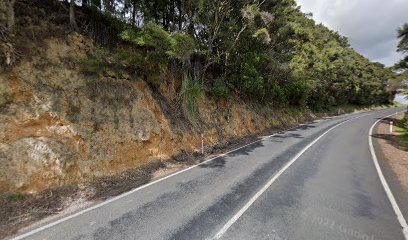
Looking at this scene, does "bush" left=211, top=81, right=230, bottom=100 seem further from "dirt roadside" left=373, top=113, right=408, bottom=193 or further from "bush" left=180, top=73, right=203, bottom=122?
"dirt roadside" left=373, top=113, right=408, bottom=193

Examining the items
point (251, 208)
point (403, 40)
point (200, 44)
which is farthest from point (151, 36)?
point (403, 40)

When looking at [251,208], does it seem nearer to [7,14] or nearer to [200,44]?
[7,14]

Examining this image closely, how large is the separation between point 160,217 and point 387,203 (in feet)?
18.6

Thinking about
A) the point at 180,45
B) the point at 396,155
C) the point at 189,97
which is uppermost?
the point at 180,45

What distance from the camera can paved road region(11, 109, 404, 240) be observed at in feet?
14.8

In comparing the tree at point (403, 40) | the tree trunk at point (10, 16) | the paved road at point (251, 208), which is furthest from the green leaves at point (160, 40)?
the tree at point (403, 40)

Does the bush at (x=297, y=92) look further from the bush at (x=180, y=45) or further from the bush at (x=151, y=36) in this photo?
the bush at (x=151, y=36)

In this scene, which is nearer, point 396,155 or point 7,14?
point 7,14

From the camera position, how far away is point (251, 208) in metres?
5.51

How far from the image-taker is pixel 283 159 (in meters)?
9.91

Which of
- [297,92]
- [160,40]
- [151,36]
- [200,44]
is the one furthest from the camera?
[297,92]

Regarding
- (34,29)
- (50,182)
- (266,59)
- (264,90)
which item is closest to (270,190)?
(50,182)

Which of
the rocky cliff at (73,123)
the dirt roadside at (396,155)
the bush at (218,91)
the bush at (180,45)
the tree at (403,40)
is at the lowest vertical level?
the dirt roadside at (396,155)

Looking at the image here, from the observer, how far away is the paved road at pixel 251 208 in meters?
4.50
